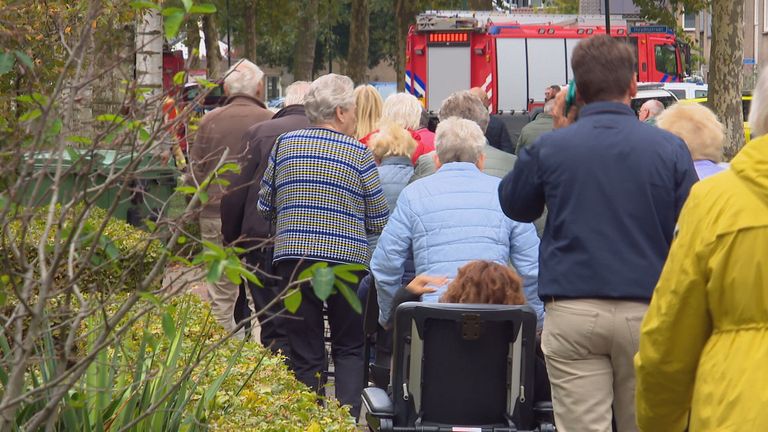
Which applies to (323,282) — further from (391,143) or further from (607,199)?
(391,143)

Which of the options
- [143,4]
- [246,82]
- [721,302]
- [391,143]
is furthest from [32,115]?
[246,82]

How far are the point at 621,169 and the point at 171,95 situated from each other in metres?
1.64

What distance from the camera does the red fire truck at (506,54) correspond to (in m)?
27.5

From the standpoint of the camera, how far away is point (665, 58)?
2861cm

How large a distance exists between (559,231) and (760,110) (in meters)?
1.73

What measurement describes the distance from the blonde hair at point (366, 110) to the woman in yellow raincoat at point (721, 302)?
5509 millimetres

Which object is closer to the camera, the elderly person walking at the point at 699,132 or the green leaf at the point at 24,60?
the green leaf at the point at 24,60

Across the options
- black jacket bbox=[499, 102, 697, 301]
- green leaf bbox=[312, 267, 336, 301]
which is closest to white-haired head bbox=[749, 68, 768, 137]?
green leaf bbox=[312, 267, 336, 301]

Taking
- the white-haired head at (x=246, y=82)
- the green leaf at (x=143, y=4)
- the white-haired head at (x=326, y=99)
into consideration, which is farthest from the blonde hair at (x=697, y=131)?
the green leaf at (x=143, y=4)

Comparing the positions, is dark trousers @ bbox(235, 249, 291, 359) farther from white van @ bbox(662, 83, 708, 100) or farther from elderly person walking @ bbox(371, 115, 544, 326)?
white van @ bbox(662, 83, 708, 100)

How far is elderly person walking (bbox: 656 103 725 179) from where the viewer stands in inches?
239

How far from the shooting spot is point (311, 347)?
21.4 ft

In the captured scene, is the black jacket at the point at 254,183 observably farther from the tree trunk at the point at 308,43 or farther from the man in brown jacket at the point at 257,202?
the tree trunk at the point at 308,43

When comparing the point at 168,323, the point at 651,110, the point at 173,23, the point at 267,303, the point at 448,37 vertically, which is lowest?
the point at 267,303
